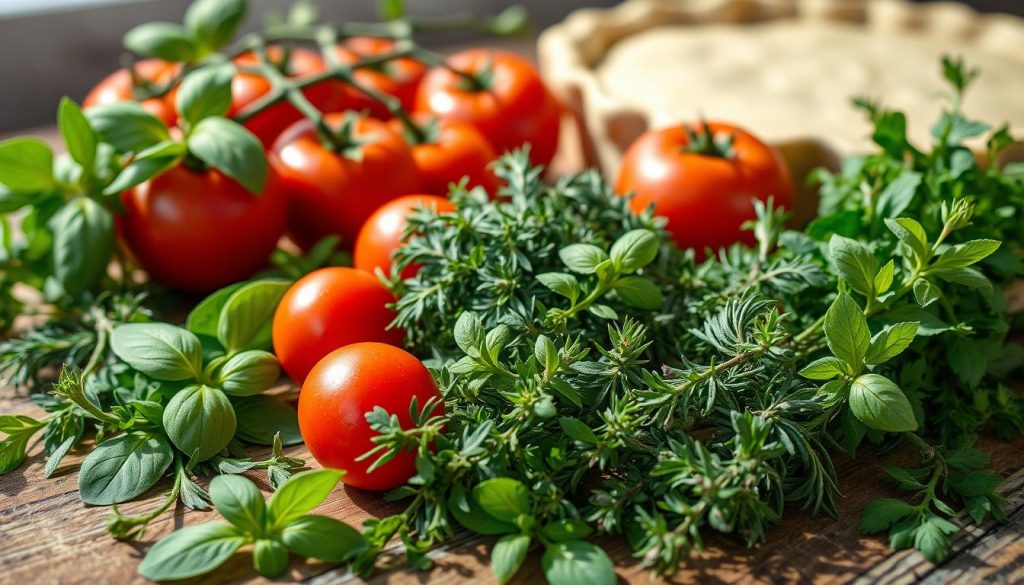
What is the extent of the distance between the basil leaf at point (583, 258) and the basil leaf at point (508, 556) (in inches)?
9.6

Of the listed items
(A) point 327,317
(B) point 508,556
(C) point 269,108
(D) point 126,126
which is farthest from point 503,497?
(C) point 269,108

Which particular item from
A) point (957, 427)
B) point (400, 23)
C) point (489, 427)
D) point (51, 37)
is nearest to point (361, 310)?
point (489, 427)

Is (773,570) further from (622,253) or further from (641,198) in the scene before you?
(641,198)

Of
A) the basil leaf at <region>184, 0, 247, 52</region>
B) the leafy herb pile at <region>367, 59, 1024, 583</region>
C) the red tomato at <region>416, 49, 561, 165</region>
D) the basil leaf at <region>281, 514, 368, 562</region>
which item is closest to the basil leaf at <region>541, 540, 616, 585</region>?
the leafy herb pile at <region>367, 59, 1024, 583</region>

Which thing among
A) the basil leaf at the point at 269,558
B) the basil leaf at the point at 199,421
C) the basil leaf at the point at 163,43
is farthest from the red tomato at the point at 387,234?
the basil leaf at the point at 163,43

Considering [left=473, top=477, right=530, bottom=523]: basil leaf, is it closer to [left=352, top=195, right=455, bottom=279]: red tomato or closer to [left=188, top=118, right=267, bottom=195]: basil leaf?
[left=352, top=195, right=455, bottom=279]: red tomato

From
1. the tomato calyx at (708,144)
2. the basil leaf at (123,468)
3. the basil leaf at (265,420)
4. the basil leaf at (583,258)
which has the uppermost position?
the basil leaf at (583,258)

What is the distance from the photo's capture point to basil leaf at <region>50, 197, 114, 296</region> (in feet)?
3.42

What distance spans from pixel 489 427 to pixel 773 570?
25 cm

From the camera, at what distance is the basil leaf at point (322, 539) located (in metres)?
0.71

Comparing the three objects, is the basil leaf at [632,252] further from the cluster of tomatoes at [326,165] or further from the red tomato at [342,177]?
the red tomato at [342,177]

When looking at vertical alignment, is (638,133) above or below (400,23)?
below

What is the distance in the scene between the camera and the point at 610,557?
0.74 meters

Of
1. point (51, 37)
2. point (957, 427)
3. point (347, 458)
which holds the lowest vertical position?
point (957, 427)
